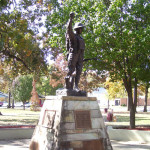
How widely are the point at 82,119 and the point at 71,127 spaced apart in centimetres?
43

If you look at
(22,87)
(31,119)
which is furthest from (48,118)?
(22,87)

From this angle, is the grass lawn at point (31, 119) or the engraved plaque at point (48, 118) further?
the grass lawn at point (31, 119)

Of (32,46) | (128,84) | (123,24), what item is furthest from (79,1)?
(32,46)

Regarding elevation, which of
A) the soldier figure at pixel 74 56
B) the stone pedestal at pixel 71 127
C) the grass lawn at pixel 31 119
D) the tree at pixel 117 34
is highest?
the tree at pixel 117 34

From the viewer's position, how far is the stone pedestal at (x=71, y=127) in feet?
22.0

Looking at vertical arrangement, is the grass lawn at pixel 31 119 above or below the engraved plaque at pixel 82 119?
below

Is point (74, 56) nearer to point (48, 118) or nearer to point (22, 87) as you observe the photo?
point (48, 118)

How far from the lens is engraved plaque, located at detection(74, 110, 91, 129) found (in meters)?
7.05

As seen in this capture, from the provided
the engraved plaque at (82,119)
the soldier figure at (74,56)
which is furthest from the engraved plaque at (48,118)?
the soldier figure at (74,56)

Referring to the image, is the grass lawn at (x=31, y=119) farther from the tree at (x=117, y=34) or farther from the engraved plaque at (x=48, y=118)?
the engraved plaque at (x=48, y=118)

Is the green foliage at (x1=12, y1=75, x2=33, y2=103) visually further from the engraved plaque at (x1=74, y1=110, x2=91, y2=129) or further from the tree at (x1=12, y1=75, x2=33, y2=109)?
the engraved plaque at (x1=74, y1=110, x2=91, y2=129)

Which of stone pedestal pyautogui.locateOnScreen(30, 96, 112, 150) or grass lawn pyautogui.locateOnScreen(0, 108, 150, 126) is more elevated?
stone pedestal pyautogui.locateOnScreen(30, 96, 112, 150)

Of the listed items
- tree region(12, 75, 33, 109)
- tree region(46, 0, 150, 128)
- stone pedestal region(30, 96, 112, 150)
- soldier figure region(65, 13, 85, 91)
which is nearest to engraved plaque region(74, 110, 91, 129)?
stone pedestal region(30, 96, 112, 150)

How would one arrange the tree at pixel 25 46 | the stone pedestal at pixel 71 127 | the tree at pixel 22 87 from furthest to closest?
the tree at pixel 22 87 → the tree at pixel 25 46 → the stone pedestal at pixel 71 127
